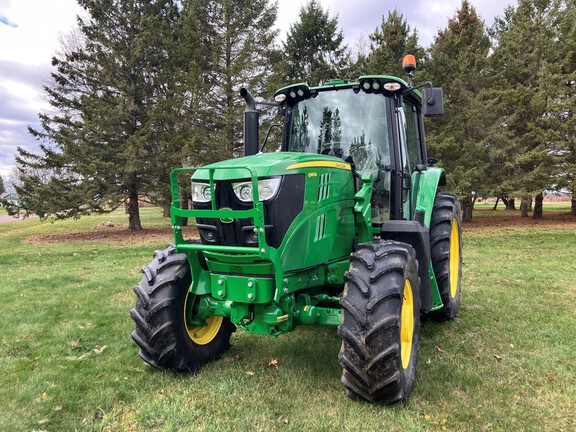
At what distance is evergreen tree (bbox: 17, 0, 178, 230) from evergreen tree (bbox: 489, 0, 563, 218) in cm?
1410

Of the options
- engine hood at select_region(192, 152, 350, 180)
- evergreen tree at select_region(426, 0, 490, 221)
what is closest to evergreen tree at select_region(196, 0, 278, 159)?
evergreen tree at select_region(426, 0, 490, 221)

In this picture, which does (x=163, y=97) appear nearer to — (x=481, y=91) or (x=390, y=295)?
(x=481, y=91)

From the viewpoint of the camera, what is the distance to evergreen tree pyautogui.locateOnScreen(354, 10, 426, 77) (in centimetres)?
1747

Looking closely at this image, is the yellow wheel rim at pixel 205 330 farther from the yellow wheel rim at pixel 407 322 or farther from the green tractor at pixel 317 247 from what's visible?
the yellow wheel rim at pixel 407 322

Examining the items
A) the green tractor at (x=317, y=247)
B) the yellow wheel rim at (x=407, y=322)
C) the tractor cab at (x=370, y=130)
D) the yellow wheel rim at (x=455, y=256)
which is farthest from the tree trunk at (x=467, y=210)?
the yellow wheel rim at (x=407, y=322)

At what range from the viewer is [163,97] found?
17250 millimetres

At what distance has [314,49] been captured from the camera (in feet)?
61.3

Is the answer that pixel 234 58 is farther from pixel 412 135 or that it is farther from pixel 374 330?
pixel 374 330

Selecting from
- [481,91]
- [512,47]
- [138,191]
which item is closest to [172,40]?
[138,191]

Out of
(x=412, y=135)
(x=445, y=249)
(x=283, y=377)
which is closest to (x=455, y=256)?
(x=445, y=249)

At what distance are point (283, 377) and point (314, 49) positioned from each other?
57.1 ft

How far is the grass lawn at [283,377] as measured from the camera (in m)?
3.02

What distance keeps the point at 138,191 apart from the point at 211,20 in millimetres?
7916

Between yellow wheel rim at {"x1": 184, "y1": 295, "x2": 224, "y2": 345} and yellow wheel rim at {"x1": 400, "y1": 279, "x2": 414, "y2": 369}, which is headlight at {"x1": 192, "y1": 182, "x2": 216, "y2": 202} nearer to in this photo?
yellow wheel rim at {"x1": 184, "y1": 295, "x2": 224, "y2": 345}
